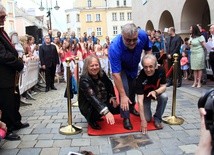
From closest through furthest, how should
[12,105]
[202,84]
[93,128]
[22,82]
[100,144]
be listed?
1. [100,144]
2. [12,105]
3. [93,128]
4. [22,82]
5. [202,84]

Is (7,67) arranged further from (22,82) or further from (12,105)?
(22,82)

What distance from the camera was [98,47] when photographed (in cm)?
1493

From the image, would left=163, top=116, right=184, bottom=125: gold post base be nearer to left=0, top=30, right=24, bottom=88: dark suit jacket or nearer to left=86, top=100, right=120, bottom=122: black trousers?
left=86, top=100, right=120, bottom=122: black trousers

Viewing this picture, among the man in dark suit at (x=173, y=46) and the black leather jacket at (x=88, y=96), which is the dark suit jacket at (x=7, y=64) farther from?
the man in dark suit at (x=173, y=46)

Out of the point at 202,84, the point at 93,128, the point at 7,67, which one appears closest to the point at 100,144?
the point at 93,128

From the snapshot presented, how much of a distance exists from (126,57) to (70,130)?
1389 mm

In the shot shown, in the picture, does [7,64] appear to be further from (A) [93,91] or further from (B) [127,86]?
(B) [127,86]

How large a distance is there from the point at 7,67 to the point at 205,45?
5.51m

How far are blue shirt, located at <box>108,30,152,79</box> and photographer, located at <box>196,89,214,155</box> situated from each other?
3050mm

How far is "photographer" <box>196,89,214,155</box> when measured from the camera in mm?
1543

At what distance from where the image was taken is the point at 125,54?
4.83 metres

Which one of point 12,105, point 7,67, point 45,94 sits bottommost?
point 45,94

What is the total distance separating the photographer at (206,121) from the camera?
5.06ft

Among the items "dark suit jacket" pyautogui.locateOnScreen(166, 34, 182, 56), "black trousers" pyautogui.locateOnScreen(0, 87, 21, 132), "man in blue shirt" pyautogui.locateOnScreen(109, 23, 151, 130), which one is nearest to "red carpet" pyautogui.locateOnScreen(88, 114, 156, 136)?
"man in blue shirt" pyautogui.locateOnScreen(109, 23, 151, 130)
